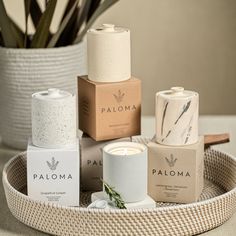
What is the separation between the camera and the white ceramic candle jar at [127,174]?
72cm

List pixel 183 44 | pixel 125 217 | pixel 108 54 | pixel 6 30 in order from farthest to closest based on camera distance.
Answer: pixel 183 44
pixel 6 30
pixel 108 54
pixel 125 217

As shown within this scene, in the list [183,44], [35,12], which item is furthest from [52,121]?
[183,44]

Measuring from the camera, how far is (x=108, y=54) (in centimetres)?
78

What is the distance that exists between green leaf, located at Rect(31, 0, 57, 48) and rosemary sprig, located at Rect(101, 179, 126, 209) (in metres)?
0.31

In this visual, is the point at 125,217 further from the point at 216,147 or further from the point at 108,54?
the point at 216,147

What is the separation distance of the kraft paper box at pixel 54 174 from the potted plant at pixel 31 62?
23cm

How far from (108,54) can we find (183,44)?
0.77 m

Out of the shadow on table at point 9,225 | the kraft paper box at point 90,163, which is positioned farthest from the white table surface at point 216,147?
the kraft paper box at point 90,163

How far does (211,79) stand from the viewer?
156 centimetres

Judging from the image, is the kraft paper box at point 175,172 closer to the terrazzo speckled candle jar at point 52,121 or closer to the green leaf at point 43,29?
the terrazzo speckled candle jar at point 52,121

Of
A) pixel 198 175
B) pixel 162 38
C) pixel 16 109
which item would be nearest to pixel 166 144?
pixel 198 175

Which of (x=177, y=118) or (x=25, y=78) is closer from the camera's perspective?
(x=177, y=118)

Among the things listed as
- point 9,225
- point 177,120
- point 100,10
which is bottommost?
point 9,225

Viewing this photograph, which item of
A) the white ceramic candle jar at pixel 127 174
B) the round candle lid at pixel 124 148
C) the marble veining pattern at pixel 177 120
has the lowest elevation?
the white ceramic candle jar at pixel 127 174
